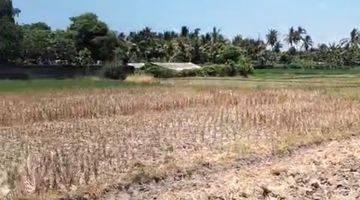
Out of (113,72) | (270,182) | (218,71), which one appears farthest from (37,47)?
(270,182)

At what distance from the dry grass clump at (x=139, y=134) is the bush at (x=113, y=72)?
26302 mm

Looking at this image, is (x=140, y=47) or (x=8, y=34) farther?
(x=140, y=47)

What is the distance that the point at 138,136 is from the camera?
14648 mm

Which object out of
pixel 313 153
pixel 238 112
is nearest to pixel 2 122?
pixel 238 112

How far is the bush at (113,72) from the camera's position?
53319 mm

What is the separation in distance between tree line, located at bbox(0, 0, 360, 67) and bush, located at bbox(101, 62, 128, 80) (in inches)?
280

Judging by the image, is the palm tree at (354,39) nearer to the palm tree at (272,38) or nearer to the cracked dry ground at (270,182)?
the palm tree at (272,38)

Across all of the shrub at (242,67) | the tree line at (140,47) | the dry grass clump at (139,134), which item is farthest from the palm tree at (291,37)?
the dry grass clump at (139,134)

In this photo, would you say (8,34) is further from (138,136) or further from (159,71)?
(138,136)

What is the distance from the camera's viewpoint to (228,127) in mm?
16469

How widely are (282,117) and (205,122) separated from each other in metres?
2.28

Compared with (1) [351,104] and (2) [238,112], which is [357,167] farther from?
(1) [351,104]

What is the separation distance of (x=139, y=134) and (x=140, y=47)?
73551mm

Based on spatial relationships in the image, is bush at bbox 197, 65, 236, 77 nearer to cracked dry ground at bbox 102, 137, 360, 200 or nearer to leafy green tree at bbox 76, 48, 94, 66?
leafy green tree at bbox 76, 48, 94, 66
